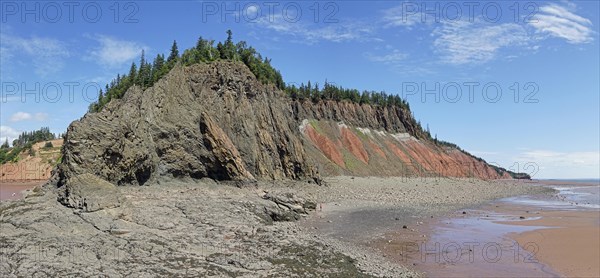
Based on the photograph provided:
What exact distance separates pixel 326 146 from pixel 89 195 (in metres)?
53.7

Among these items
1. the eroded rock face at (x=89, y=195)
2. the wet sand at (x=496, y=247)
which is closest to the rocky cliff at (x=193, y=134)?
the eroded rock face at (x=89, y=195)

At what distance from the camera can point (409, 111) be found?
336 ft

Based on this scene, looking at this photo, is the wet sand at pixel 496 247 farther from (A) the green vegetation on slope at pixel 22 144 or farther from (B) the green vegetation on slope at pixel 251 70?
(A) the green vegetation on slope at pixel 22 144

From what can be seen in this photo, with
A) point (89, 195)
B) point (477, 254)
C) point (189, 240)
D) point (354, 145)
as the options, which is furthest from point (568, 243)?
point (354, 145)

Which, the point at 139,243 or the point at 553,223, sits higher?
the point at 139,243

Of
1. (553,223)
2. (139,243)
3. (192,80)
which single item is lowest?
(553,223)

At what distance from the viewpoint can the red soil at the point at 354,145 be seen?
72.1m

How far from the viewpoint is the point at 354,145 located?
245ft

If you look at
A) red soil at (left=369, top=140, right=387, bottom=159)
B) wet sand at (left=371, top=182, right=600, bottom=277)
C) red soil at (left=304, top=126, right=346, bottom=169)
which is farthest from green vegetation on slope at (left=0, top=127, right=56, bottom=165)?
wet sand at (left=371, top=182, right=600, bottom=277)

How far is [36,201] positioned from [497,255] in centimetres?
1935

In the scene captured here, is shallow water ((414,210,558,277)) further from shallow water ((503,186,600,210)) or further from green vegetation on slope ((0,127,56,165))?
green vegetation on slope ((0,127,56,165))

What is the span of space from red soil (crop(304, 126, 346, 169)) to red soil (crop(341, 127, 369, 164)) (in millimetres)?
5048

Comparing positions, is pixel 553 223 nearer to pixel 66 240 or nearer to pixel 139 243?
pixel 139 243

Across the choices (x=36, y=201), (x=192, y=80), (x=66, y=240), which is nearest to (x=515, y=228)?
(x=66, y=240)
